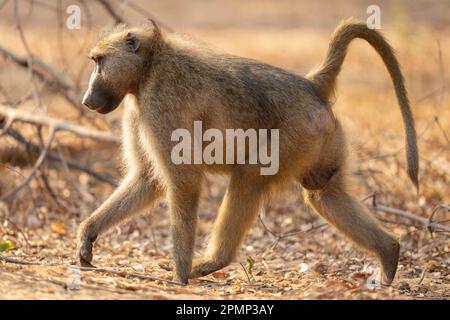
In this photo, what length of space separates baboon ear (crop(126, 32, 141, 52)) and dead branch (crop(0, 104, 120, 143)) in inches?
60.8

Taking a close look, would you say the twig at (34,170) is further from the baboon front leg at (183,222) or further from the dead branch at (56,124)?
the baboon front leg at (183,222)

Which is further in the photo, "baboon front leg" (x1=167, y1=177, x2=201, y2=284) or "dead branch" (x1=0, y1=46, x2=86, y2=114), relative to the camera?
"dead branch" (x1=0, y1=46, x2=86, y2=114)

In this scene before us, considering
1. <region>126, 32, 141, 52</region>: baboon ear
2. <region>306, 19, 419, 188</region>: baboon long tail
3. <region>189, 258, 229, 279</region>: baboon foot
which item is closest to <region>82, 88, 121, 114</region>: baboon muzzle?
<region>126, 32, 141, 52</region>: baboon ear

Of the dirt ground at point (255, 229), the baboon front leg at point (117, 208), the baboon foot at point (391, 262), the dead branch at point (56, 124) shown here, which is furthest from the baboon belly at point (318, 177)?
the dead branch at point (56, 124)

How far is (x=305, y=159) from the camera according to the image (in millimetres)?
4426

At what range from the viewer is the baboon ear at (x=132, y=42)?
440cm

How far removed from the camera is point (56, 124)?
19.7ft

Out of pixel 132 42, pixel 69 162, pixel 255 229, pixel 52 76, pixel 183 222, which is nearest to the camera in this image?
pixel 183 222

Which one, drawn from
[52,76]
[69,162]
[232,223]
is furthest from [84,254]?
[52,76]

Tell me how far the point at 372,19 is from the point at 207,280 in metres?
1.85

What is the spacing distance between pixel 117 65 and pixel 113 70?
4 cm

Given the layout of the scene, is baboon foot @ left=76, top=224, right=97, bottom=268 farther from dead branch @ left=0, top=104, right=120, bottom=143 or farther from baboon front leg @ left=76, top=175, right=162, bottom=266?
dead branch @ left=0, top=104, right=120, bottom=143

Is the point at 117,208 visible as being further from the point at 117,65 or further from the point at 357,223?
the point at 357,223

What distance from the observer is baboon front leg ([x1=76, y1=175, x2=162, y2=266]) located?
4.44 meters
